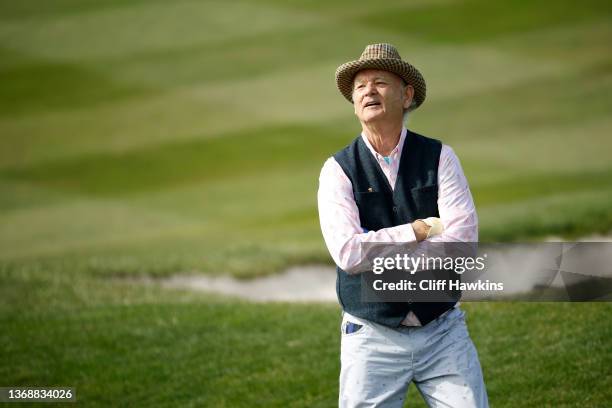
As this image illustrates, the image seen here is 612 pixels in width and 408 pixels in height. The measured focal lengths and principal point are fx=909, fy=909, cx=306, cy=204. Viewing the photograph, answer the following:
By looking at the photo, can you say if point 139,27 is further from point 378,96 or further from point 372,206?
point 372,206

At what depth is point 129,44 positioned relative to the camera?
1969cm

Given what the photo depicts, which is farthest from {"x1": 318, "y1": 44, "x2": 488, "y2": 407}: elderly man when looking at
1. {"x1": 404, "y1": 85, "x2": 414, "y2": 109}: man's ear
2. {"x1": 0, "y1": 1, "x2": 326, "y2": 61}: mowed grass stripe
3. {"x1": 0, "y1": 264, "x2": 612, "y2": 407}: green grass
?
{"x1": 0, "y1": 1, "x2": 326, "y2": 61}: mowed grass stripe

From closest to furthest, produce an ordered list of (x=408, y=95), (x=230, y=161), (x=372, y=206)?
(x=372, y=206)
(x=408, y=95)
(x=230, y=161)

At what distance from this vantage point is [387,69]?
4.20m

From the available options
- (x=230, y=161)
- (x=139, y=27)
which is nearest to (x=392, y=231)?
(x=230, y=161)

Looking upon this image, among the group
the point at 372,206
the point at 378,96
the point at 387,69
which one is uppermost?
the point at 387,69

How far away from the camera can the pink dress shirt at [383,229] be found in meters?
3.96

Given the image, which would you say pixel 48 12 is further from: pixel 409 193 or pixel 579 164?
pixel 409 193

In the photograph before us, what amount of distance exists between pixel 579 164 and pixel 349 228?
10.4m

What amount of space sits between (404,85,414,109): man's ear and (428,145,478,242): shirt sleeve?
0.36m

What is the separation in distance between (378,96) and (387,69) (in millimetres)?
136

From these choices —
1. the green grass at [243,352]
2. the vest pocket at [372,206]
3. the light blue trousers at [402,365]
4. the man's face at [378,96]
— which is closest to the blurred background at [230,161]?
the green grass at [243,352]

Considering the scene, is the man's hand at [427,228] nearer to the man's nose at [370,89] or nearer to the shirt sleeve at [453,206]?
the shirt sleeve at [453,206]

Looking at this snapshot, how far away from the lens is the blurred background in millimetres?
7129
